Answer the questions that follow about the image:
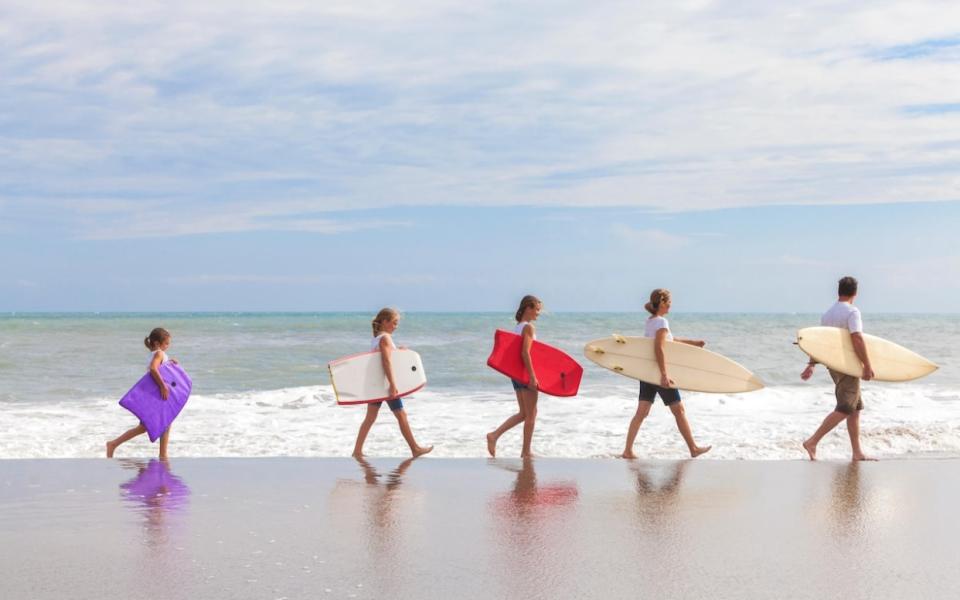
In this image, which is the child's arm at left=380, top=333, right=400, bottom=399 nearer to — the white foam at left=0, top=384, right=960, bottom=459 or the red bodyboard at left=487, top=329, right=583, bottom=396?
the red bodyboard at left=487, top=329, right=583, bottom=396

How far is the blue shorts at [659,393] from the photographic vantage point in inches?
379

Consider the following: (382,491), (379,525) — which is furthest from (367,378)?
(379,525)

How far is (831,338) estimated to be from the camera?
952 centimetres

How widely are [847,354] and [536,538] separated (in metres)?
5.01

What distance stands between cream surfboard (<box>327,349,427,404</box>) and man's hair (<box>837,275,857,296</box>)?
4119 millimetres

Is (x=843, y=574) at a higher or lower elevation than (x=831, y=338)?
lower

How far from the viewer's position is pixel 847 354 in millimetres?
9539

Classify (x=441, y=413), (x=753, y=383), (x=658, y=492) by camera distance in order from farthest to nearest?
(x=441, y=413) → (x=753, y=383) → (x=658, y=492)

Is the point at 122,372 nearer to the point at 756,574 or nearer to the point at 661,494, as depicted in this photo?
the point at 661,494

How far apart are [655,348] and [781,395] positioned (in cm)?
944

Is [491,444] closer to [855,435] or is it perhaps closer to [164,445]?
[164,445]

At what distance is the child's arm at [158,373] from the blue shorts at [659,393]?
466 cm

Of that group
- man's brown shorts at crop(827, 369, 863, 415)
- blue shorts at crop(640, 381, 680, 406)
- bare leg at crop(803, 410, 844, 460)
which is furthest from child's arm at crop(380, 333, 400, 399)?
man's brown shorts at crop(827, 369, 863, 415)

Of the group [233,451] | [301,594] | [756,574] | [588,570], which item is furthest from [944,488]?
[233,451]
